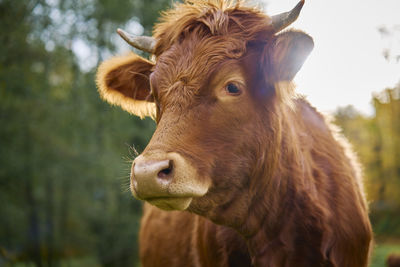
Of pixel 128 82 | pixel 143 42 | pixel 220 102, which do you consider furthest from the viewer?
pixel 128 82

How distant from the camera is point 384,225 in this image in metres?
17.5

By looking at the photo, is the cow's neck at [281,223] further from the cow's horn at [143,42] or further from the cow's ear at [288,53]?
the cow's horn at [143,42]

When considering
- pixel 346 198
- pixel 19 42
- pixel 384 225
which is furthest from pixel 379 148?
pixel 346 198

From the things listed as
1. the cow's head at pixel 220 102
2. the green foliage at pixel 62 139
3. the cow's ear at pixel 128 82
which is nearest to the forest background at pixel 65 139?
the green foliage at pixel 62 139

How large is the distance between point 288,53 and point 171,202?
1206mm

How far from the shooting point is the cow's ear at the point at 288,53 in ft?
7.69

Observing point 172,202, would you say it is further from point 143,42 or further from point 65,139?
point 65,139

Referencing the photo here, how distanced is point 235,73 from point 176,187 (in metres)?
0.82

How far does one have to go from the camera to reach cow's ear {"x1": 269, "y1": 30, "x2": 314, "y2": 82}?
2.34 meters

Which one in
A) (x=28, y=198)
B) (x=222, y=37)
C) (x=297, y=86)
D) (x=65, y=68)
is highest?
(x=65, y=68)

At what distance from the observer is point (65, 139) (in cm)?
1248

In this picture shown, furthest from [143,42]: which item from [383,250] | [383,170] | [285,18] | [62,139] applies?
[383,170]

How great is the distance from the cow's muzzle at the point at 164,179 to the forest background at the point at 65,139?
31.1ft

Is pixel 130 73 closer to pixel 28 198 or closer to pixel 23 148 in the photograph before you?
pixel 23 148
